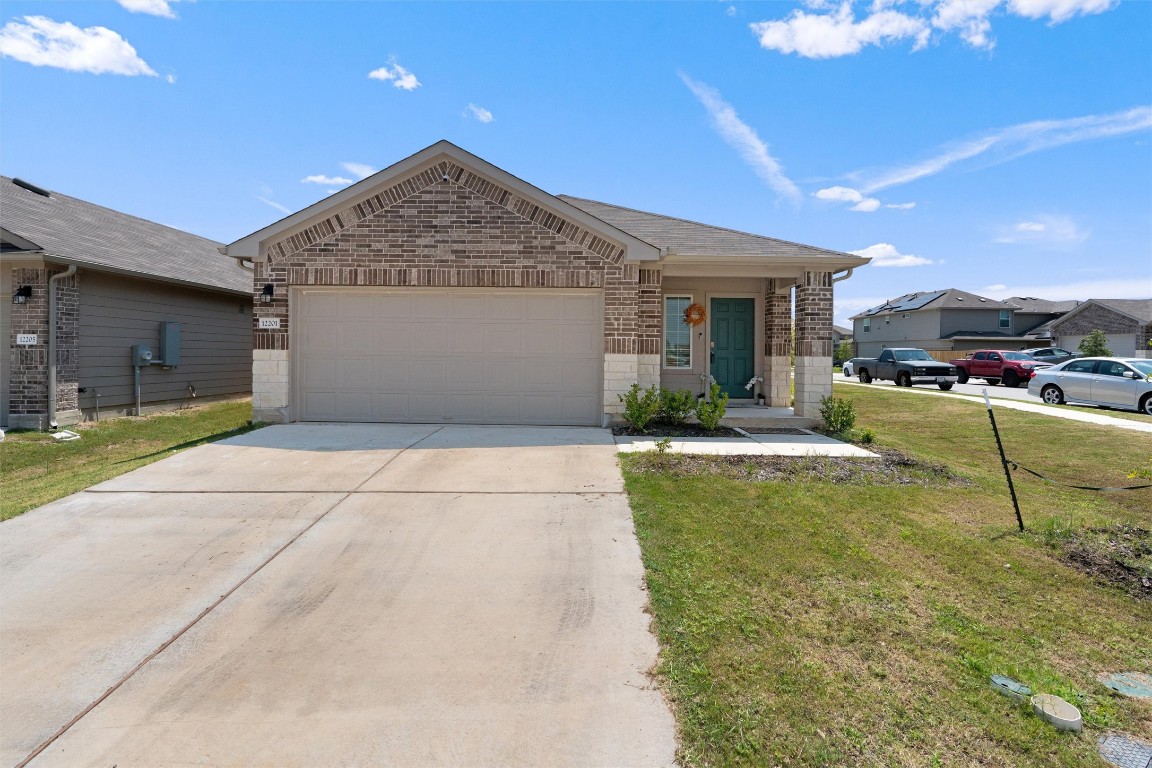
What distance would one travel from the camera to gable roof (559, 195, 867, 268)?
10758mm

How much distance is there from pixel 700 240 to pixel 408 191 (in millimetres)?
5341

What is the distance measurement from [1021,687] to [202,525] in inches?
235

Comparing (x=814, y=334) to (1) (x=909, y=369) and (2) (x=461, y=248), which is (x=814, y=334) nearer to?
(2) (x=461, y=248)

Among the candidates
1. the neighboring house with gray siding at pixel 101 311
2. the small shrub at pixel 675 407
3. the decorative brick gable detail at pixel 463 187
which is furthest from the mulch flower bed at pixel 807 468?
the neighboring house with gray siding at pixel 101 311

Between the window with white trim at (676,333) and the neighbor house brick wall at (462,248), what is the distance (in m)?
2.49

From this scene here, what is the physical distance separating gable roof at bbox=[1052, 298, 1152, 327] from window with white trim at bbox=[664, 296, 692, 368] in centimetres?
4253

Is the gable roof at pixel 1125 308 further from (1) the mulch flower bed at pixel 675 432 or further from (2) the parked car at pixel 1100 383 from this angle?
(1) the mulch flower bed at pixel 675 432

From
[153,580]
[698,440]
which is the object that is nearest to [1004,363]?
[698,440]

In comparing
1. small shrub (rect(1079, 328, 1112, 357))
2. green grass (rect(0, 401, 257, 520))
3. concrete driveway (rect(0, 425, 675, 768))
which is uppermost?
small shrub (rect(1079, 328, 1112, 357))

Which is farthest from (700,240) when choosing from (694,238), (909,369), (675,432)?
(909,369)

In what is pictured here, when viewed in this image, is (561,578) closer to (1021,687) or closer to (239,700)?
(239,700)

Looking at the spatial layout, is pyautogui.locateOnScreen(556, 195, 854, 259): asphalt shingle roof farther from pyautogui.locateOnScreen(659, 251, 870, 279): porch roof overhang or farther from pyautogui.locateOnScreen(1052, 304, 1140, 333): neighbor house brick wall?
pyautogui.locateOnScreen(1052, 304, 1140, 333): neighbor house brick wall

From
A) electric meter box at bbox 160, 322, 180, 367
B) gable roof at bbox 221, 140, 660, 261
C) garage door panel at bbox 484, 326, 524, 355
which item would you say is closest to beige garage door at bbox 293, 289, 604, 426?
garage door panel at bbox 484, 326, 524, 355

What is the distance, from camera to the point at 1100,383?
15.8m
